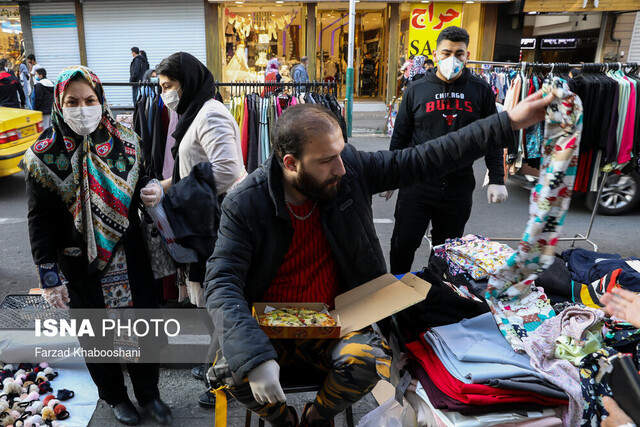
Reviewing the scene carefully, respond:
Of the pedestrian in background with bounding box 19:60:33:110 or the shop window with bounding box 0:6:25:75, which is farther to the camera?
the shop window with bounding box 0:6:25:75

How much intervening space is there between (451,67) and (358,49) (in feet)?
46.7

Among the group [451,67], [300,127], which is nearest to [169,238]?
[300,127]

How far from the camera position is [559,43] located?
1581cm

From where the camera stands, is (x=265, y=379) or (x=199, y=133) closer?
(x=265, y=379)

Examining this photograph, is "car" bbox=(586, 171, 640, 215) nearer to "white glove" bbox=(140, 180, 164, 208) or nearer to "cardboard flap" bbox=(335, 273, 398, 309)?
"cardboard flap" bbox=(335, 273, 398, 309)

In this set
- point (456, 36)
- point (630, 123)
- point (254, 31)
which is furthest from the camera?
point (254, 31)

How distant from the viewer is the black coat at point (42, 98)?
33.7ft

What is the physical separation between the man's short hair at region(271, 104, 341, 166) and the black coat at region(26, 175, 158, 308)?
106cm

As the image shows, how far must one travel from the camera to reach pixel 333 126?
204 cm

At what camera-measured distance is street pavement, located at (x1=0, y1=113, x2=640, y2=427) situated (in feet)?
9.79

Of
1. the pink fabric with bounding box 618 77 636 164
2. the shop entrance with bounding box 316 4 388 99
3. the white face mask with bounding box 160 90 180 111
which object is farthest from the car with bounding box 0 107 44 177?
the shop entrance with bounding box 316 4 388 99

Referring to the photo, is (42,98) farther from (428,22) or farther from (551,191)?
(551,191)

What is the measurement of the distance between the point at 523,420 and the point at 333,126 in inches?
56.2

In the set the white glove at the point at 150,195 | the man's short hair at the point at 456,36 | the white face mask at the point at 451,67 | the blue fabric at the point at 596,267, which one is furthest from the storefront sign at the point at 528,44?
the white glove at the point at 150,195
